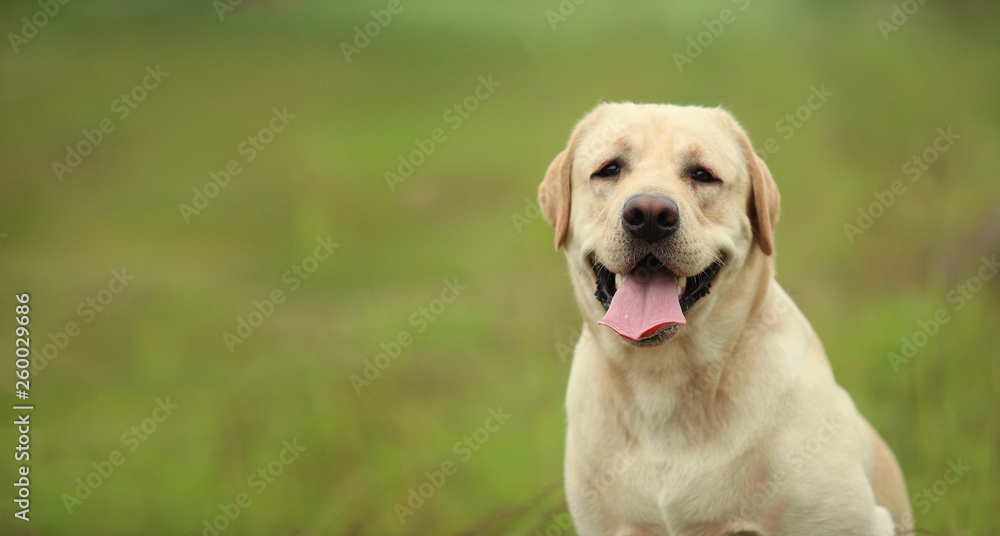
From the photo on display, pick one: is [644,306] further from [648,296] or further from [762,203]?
[762,203]

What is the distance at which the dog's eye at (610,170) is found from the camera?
310cm

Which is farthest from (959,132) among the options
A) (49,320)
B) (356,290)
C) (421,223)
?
(49,320)

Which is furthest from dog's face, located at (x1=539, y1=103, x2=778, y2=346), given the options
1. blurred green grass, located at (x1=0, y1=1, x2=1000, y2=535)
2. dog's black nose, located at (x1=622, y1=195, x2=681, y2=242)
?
blurred green grass, located at (x1=0, y1=1, x2=1000, y2=535)

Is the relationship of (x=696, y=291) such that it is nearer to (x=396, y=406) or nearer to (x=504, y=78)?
(x=396, y=406)

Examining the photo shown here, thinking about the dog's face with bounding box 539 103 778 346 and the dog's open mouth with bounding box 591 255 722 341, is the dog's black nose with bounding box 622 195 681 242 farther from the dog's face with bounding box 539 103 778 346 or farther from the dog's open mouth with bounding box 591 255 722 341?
the dog's open mouth with bounding box 591 255 722 341

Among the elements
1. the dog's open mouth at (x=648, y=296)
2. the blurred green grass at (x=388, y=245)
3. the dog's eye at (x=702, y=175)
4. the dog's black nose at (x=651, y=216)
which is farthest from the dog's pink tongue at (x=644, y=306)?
the blurred green grass at (x=388, y=245)

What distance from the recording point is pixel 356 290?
254 inches

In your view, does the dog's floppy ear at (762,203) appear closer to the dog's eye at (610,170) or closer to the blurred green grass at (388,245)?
the dog's eye at (610,170)

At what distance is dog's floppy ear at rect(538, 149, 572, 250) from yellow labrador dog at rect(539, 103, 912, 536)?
0.4 inches

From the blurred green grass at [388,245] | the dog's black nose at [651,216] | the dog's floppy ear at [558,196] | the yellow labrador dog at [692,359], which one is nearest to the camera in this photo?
the dog's black nose at [651,216]

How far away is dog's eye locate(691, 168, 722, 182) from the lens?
119 inches

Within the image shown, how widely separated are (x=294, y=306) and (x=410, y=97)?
2.71 meters

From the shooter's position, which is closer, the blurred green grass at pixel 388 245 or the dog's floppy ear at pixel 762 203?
the dog's floppy ear at pixel 762 203

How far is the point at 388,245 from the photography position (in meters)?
6.84
